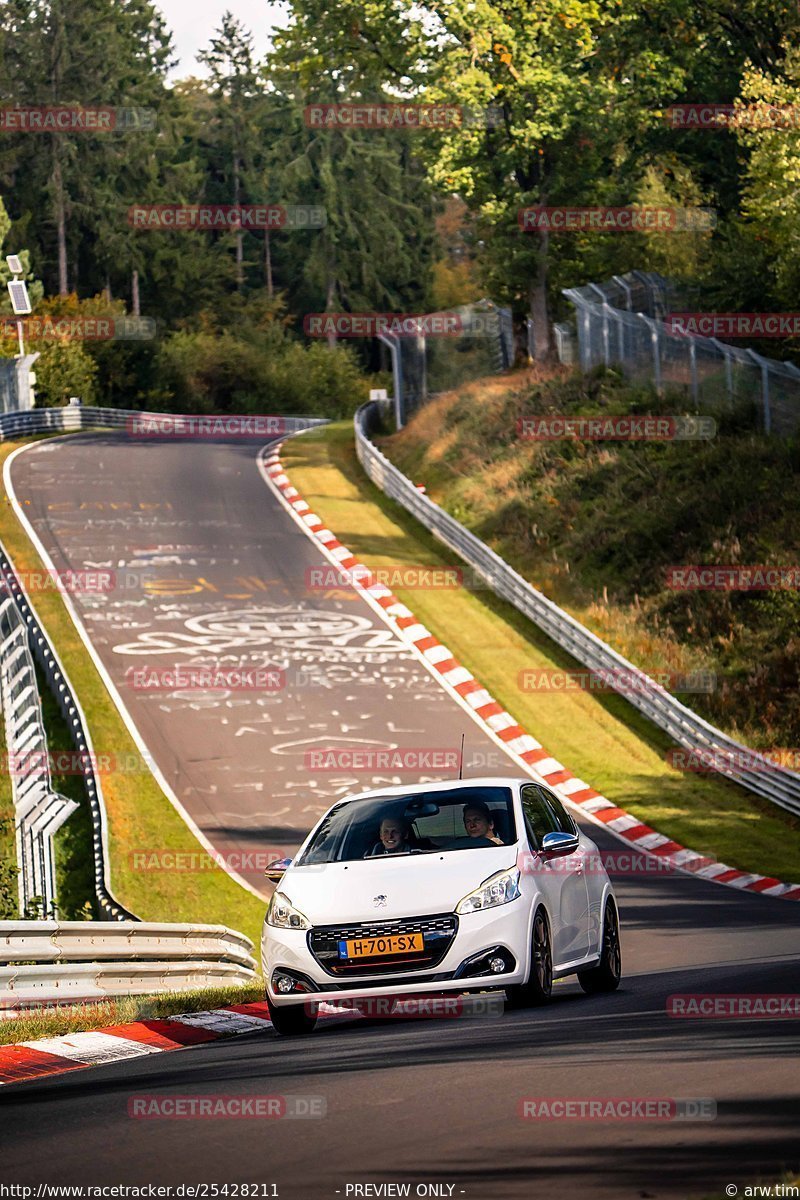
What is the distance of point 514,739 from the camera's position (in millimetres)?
27688

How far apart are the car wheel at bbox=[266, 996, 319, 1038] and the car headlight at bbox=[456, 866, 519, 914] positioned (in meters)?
1.27

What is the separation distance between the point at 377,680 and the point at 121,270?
72.9 m

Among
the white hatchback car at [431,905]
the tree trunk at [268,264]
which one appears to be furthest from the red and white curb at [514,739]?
the tree trunk at [268,264]

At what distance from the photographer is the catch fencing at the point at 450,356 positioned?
53.4 metres

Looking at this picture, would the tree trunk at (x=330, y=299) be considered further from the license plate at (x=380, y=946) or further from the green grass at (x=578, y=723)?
the license plate at (x=380, y=946)

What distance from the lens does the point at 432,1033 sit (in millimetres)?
9500

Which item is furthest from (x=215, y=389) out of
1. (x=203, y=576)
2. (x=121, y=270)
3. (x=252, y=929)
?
(x=252, y=929)

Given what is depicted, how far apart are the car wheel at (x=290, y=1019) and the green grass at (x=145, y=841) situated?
8.84m

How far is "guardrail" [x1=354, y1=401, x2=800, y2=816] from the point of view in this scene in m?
25.4

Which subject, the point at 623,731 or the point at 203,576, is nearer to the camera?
the point at 623,731

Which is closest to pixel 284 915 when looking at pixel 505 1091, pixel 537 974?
pixel 537 974

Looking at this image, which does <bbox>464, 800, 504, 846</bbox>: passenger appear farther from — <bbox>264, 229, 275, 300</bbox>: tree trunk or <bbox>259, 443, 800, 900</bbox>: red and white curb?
<bbox>264, 229, 275, 300</bbox>: tree trunk

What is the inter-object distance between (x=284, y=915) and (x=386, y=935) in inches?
29.1

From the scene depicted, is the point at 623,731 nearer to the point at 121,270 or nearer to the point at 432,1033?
the point at 432,1033
